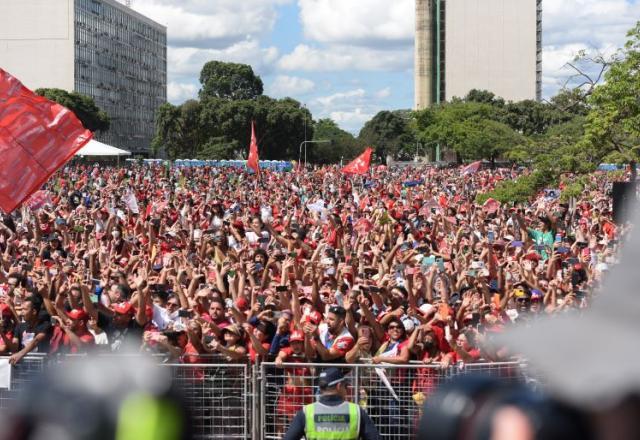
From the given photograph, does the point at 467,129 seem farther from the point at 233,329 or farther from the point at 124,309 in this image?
the point at 233,329

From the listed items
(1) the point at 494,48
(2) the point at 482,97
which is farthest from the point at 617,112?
(1) the point at 494,48

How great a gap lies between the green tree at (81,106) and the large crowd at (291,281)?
8851 centimetres

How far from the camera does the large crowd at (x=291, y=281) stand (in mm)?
9125

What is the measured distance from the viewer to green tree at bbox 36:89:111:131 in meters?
110

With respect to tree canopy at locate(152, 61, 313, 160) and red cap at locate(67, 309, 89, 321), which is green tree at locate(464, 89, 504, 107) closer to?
tree canopy at locate(152, 61, 313, 160)

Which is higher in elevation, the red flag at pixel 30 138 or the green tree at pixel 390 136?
the green tree at pixel 390 136

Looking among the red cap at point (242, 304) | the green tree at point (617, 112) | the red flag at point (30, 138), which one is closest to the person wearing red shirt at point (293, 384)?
the red cap at point (242, 304)

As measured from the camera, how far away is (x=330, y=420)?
654 centimetres

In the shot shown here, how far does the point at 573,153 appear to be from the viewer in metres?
22.9

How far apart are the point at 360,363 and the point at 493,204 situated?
51.1ft

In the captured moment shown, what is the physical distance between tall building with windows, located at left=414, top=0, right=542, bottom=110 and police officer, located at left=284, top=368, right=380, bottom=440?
144 metres

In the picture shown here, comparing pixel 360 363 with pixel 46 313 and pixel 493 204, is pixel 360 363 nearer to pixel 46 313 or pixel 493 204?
pixel 46 313

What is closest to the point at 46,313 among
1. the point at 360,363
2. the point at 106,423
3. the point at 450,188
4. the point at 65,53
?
the point at 360,363

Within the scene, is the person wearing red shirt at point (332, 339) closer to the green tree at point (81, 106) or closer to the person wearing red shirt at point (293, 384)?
the person wearing red shirt at point (293, 384)
